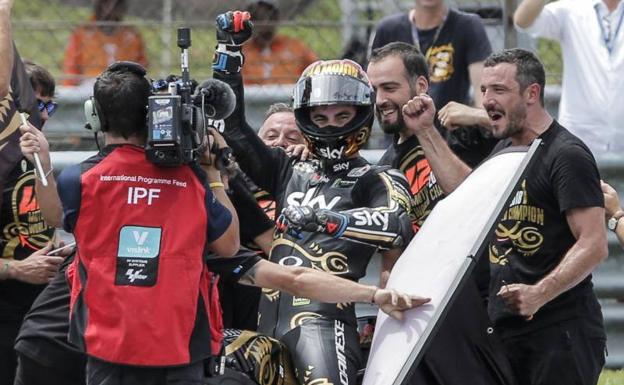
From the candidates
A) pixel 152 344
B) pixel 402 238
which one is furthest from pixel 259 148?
pixel 152 344

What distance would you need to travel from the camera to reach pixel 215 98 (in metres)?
5.65

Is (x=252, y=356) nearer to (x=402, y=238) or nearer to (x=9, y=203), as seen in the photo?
(x=402, y=238)

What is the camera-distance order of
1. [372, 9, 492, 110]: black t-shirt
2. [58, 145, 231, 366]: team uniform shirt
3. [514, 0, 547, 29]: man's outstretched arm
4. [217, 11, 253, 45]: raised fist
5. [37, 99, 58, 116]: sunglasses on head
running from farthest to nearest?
[372, 9, 492, 110]: black t-shirt < [514, 0, 547, 29]: man's outstretched arm < [37, 99, 58, 116]: sunglasses on head < [217, 11, 253, 45]: raised fist < [58, 145, 231, 366]: team uniform shirt

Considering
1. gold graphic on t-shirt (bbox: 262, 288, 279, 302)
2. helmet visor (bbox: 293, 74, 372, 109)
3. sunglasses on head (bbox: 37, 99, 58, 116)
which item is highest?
helmet visor (bbox: 293, 74, 372, 109)

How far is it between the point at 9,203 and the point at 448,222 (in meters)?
2.26

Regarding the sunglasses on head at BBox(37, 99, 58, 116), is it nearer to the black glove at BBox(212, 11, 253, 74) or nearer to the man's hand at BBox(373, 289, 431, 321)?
the black glove at BBox(212, 11, 253, 74)

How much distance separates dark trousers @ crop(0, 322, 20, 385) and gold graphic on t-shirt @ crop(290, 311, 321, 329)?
164 cm

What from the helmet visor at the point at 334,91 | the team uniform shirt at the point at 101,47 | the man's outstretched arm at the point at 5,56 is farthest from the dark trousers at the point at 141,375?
the team uniform shirt at the point at 101,47

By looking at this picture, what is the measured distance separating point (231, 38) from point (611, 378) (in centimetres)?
331

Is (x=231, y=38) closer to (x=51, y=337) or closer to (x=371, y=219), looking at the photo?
(x=371, y=219)

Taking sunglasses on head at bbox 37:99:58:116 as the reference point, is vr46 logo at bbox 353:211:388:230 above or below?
below

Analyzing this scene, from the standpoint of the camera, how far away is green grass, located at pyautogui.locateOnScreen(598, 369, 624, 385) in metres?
8.27

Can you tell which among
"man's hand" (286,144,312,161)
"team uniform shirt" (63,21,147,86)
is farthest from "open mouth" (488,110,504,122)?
"team uniform shirt" (63,21,147,86)

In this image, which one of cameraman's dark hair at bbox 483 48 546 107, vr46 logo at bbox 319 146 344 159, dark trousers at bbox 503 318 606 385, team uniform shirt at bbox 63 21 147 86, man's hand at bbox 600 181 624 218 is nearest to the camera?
vr46 logo at bbox 319 146 344 159
